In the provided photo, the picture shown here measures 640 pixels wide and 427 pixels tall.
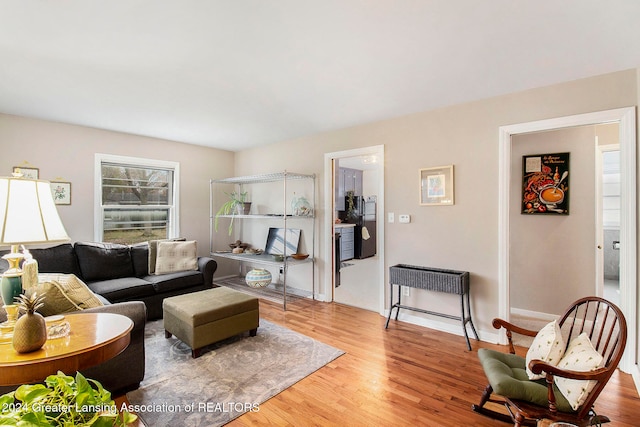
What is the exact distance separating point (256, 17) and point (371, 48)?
0.80 meters

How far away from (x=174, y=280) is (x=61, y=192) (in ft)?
5.86

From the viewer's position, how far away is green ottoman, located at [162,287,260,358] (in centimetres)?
264

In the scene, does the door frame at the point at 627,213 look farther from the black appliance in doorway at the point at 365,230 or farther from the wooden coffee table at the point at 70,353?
the black appliance in doorway at the point at 365,230

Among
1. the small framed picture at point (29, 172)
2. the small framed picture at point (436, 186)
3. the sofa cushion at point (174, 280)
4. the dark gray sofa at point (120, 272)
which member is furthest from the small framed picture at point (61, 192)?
the small framed picture at point (436, 186)

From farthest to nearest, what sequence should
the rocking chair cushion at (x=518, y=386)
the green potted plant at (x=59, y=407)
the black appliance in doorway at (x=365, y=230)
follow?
the black appliance in doorway at (x=365, y=230)
the rocking chair cushion at (x=518, y=386)
the green potted plant at (x=59, y=407)

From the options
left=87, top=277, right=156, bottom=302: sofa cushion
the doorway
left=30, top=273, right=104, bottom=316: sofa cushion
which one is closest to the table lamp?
left=30, top=273, right=104, bottom=316: sofa cushion

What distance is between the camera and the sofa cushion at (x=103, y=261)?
3.59 m

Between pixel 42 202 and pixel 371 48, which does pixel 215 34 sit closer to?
pixel 371 48

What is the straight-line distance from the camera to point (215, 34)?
1.93 m

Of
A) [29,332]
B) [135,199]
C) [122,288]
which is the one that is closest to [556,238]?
[29,332]

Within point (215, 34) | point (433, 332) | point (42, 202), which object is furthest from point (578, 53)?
point (42, 202)

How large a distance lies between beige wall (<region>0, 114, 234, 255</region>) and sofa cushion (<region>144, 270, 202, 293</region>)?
116 centimetres

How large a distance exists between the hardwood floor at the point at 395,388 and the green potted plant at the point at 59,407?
1.40 meters

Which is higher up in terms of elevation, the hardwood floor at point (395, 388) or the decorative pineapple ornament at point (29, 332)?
the decorative pineapple ornament at point (29, 332)
